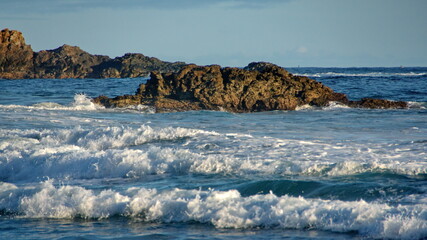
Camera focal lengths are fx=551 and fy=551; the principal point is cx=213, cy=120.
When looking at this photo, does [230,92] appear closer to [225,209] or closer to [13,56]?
[225,209]

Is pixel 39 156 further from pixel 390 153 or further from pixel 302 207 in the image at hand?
pixel 390 153

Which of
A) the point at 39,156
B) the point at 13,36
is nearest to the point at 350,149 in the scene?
the point at 39,156

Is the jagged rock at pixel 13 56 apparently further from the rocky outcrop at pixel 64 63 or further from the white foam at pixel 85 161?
the white foam at pixel 85 161

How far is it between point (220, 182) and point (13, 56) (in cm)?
8012

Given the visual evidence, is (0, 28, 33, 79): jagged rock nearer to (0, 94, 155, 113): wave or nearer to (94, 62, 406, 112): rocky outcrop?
(0, 94, 155, 113): wave

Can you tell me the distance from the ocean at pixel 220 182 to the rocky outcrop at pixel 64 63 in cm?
6963

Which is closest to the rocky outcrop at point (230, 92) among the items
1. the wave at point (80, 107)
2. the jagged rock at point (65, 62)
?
the wave at point (80, 107)

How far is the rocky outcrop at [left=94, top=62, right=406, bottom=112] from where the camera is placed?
21109mm

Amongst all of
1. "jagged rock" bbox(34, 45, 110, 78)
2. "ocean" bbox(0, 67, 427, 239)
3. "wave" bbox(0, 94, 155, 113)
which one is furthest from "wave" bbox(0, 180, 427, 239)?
"jagged rock" bbox(34, 45, 110, 78)

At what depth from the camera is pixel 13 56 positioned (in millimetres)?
82188

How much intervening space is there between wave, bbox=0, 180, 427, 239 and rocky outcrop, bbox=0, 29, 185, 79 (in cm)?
7553

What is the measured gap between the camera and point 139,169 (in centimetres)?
976

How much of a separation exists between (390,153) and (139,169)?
15.8ft

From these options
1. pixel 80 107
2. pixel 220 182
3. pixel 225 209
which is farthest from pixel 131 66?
pixel 225 209
